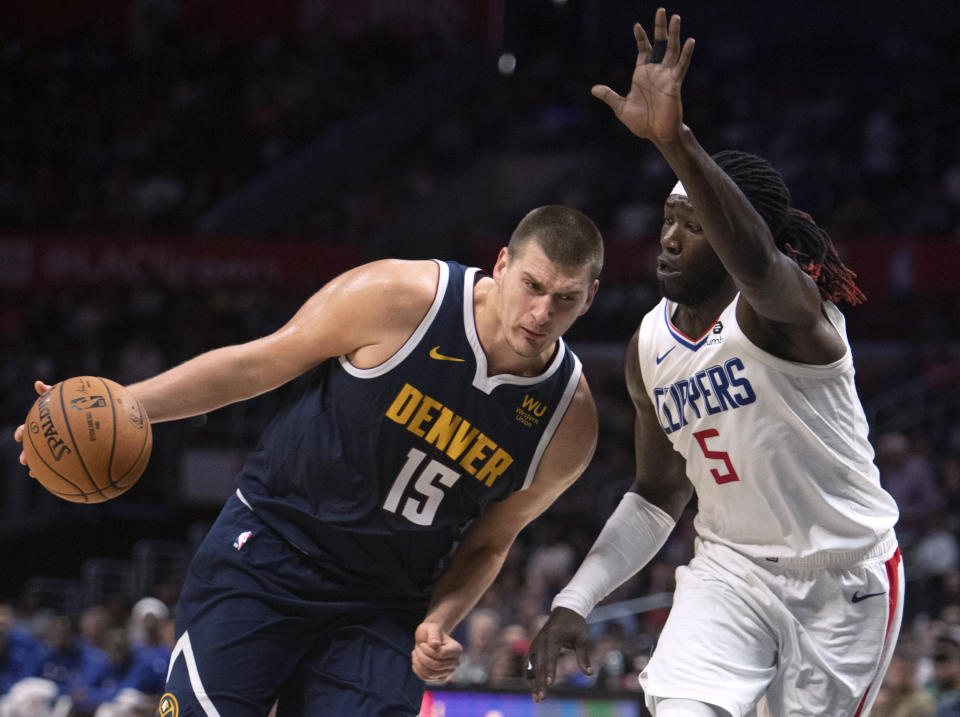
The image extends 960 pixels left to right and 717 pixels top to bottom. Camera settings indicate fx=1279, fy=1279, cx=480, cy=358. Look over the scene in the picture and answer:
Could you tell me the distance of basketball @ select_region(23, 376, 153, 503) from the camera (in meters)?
3.37

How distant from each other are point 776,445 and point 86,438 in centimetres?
178

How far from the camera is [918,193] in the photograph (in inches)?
514

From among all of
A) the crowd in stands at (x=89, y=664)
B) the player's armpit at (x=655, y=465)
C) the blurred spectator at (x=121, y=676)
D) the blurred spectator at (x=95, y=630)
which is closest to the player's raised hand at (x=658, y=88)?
the player's armpit at (x=655, y=465)

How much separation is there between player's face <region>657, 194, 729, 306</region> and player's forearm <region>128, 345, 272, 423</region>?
118 centimetres

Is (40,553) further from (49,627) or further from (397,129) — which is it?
(397,129)

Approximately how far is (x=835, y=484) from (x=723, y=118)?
12.2m

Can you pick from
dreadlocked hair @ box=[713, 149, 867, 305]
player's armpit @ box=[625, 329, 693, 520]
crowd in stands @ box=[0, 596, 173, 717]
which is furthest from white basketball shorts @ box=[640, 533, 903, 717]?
crowd in stands @ box=[0, 596, 173, 717]

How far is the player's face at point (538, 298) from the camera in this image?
345cm

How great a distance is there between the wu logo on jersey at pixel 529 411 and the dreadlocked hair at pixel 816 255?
0.82 metres

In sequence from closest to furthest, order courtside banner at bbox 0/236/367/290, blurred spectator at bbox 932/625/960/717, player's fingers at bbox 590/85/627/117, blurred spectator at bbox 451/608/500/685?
player's fingers at bbox 590/85/627/117, blurred spectator at bbox 932/625/960/717, blurred spectator at bbox 451/608/500/685, courtside banner at bbox 0/236/367/290

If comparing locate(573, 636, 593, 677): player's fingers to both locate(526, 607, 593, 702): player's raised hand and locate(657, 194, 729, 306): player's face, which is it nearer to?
locate(526, 607, 593, 702): player's raised hand

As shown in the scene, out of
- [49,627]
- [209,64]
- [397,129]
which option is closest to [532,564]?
[49,627]

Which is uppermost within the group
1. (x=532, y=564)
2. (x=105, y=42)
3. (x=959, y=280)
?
(x=105, y=42)

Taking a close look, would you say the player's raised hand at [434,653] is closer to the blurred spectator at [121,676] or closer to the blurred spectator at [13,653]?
the blurred spectator at [121,676]
